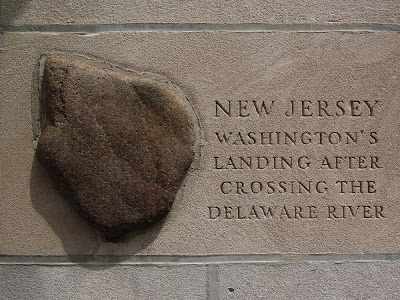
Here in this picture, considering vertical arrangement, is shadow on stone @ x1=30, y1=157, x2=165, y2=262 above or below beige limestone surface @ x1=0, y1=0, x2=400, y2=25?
below

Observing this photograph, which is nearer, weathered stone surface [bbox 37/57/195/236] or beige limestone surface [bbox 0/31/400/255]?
weathered stone surface [bbox 37/57/195/236]

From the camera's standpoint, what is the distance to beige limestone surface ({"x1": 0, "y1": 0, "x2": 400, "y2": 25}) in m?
2.42

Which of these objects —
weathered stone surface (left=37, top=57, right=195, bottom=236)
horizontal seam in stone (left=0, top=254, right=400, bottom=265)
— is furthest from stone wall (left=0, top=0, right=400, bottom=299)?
weathered stone surface (left=37, top=57, right=195, bottom=236)

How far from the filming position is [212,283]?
2379mm

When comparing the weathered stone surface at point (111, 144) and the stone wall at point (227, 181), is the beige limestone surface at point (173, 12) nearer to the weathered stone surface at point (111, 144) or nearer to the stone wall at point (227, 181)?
the stone wall at point (227, 181)

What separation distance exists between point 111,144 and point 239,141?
0.78 m

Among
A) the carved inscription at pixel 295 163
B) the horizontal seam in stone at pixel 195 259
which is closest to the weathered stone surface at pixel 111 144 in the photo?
the horizontal seam in stone at pixel 195 259

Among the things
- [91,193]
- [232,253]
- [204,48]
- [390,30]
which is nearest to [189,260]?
[232,253]

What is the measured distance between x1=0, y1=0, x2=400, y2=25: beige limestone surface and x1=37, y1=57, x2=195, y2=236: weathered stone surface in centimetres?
33

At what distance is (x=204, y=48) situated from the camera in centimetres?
241

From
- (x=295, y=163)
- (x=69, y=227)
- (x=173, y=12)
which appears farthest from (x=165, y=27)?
(x=69, y=227)

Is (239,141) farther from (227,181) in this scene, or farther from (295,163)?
(295,163)

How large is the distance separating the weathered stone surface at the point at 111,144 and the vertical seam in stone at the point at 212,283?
465 mm

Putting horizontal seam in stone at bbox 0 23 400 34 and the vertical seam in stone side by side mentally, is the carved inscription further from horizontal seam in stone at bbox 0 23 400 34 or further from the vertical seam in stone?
horizontal seam in stone at bbox 0 23 400 34
